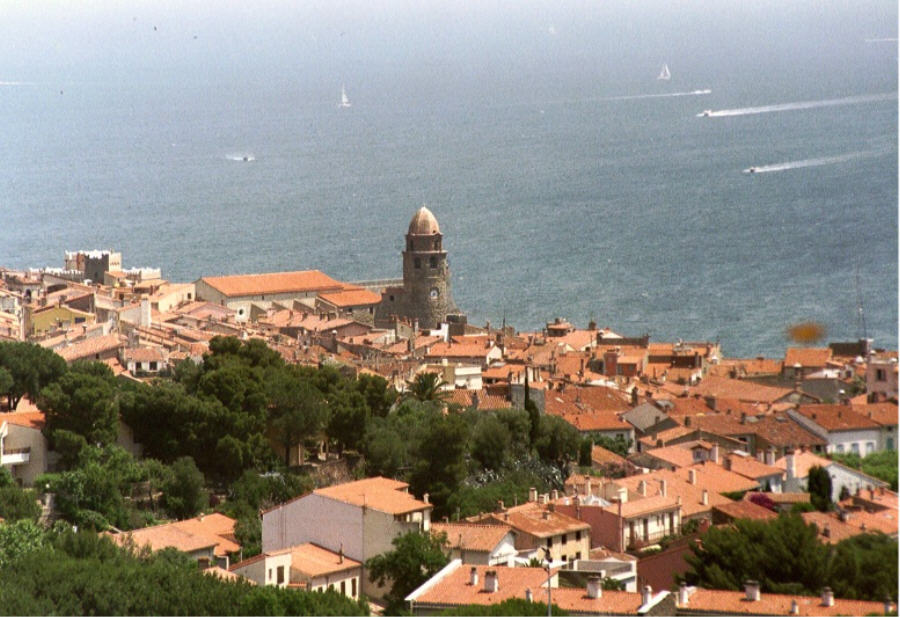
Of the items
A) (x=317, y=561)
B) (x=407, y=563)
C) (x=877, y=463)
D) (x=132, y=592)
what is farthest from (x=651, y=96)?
(x=132, y=592)

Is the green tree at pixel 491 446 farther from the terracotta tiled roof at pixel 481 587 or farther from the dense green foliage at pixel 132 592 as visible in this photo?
the terracotta tiled roof at pixel 481 587

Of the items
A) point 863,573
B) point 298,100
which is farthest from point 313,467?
point 298,100

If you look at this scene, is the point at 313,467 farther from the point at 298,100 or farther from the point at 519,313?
the point at 298,100

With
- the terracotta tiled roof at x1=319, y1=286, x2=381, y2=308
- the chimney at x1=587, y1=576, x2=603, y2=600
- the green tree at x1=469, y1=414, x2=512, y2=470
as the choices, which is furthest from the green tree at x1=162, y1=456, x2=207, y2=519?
the terracotta tiled roof at x1=319, y1=286, x2=381, y2=308

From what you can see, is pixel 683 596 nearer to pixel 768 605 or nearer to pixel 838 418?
pixel 768 605

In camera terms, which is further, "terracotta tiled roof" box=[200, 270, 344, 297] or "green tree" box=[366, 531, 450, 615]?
"terracotta tiled roof" box=[200, 270, 344, 297]

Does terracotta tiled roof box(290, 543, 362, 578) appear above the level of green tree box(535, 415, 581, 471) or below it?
below

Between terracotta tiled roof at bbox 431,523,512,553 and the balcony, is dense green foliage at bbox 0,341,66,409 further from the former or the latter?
terracotta tiled roof at bbox 431,523,512,553
